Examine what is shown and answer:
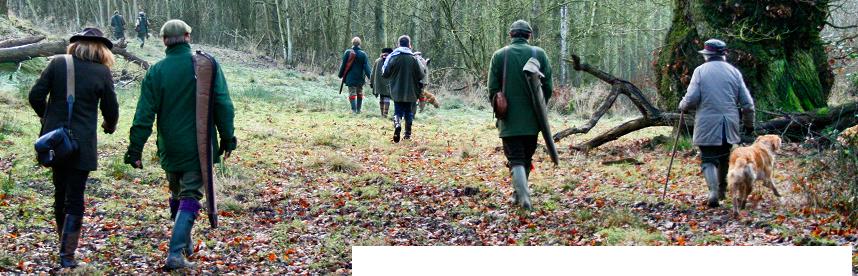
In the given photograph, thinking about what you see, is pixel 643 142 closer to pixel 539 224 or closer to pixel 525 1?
pixel 539 224

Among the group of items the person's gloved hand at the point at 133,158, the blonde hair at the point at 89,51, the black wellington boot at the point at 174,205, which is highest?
the blonde hair at the point at 89,51

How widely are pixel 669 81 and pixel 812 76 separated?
187 centimetres

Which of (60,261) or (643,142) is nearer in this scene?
(60,261)

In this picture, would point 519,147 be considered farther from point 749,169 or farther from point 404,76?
point 404,76

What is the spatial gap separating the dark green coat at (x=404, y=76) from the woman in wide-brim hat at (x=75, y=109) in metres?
8.68

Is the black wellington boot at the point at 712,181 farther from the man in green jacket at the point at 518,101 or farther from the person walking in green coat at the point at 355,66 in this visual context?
the person walking in green coat at the point at 355,66

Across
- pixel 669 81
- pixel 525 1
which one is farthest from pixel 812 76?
pixel 525 1

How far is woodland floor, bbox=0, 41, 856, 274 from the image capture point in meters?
6.96

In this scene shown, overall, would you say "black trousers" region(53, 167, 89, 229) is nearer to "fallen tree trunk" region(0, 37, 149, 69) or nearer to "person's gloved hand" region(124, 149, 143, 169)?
"person's gloved hand" region(124, 149, 143, 169)

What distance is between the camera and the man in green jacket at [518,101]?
8.28m

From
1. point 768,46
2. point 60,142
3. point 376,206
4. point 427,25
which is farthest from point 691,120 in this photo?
point 427,25

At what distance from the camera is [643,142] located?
42.0ft

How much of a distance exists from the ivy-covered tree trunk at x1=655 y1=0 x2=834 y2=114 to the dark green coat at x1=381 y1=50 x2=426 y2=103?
4.60m

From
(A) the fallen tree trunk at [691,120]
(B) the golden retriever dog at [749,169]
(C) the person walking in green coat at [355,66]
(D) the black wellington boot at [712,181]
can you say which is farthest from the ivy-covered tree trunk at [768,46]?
(C) the person walking in green coat at [355,66]
